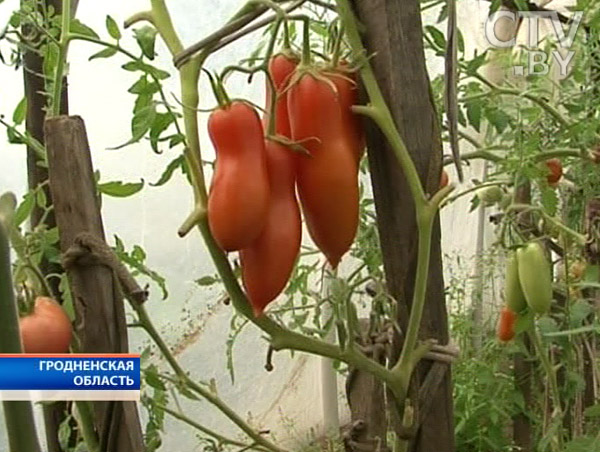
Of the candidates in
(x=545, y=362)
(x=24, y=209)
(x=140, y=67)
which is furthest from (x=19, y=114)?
(x=545, y=362)

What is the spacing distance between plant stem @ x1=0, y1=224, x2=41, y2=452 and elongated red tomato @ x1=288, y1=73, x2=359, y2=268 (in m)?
0.16

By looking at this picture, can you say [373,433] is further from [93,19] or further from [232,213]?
[93,19]

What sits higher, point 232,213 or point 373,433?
point 232,213

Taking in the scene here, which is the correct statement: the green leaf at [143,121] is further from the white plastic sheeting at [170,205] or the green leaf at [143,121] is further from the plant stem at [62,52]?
the white plastic sheeting at [170,205]

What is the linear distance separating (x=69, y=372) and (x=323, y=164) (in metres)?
0.17

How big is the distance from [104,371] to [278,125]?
163 millimetres

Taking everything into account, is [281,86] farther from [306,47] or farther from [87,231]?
[87,231]

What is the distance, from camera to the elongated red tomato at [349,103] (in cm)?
43

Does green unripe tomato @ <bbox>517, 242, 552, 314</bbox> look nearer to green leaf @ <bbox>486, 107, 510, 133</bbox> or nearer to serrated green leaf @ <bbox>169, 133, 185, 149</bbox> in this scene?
green leaf @ <bbox>486, 107, 510, 133</bbox>

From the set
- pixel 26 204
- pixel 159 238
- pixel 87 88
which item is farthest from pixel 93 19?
pixel 26 204

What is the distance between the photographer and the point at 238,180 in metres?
0.39

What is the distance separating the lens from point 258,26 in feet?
1.48

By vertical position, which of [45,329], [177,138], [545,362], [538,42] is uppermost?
[538,42]

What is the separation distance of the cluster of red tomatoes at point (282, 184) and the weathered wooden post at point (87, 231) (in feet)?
0.42
